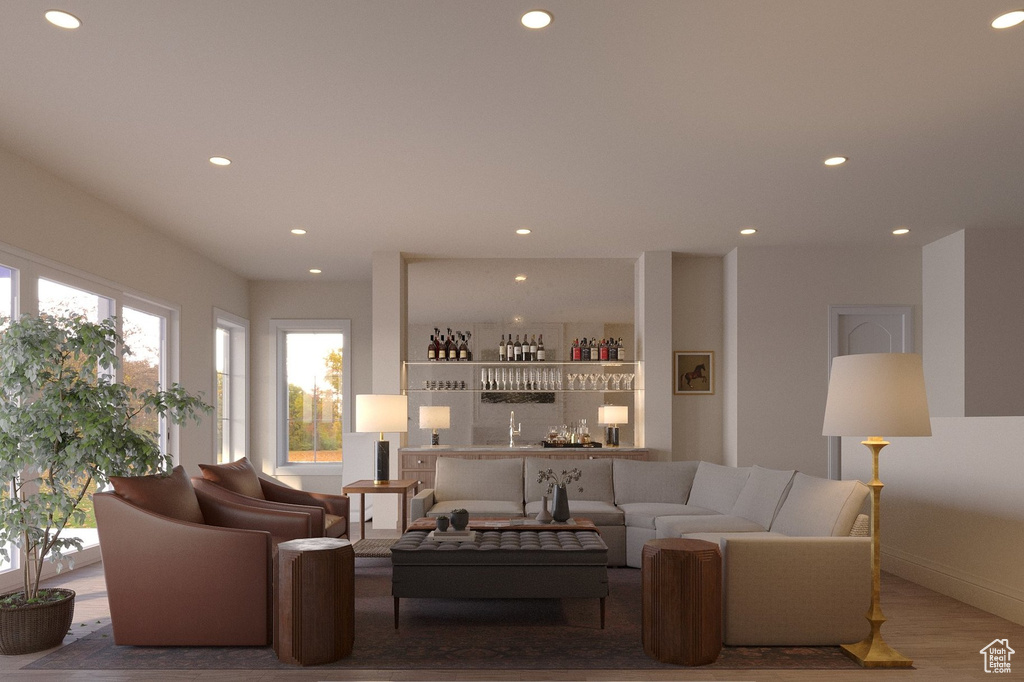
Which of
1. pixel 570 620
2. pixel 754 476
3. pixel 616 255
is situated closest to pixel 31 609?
pixel 570 620

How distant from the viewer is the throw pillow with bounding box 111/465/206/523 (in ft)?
12.9

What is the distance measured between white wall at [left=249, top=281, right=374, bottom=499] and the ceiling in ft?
9.66

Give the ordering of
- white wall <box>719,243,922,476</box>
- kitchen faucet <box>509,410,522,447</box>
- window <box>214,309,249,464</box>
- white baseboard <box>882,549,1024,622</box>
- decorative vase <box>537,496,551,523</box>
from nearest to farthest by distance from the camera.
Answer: white baseboard <box>882,549,1024,622</box>
decorative vase <box>537,496,551,523</box>
white wall <box>719,243,922,476</box>
kitchen faucet <box>509,410,522,447</box>
window <box>214,309,249,464</box>

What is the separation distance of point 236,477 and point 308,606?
218cm

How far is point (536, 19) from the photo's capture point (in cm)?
315

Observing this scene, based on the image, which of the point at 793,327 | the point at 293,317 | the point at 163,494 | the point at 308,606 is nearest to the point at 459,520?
the point at 308,606

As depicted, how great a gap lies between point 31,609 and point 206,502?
107cm

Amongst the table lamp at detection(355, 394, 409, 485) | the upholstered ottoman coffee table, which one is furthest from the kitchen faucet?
the upholstered ottoman coffee table

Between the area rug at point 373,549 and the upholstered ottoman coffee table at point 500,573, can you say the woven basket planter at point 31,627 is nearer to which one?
the upholstered ottoman coffee table at point 500,573

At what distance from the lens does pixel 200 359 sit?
7.84m

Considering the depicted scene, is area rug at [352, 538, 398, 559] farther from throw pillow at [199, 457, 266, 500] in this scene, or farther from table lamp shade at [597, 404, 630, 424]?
table lamp shade at [597, 404, 630, 424]

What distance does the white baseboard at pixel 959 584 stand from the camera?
4.36 m

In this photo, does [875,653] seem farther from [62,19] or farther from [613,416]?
[62,19]

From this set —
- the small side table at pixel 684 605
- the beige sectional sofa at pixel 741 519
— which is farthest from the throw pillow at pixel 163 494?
the small side table at pixel 684 605
